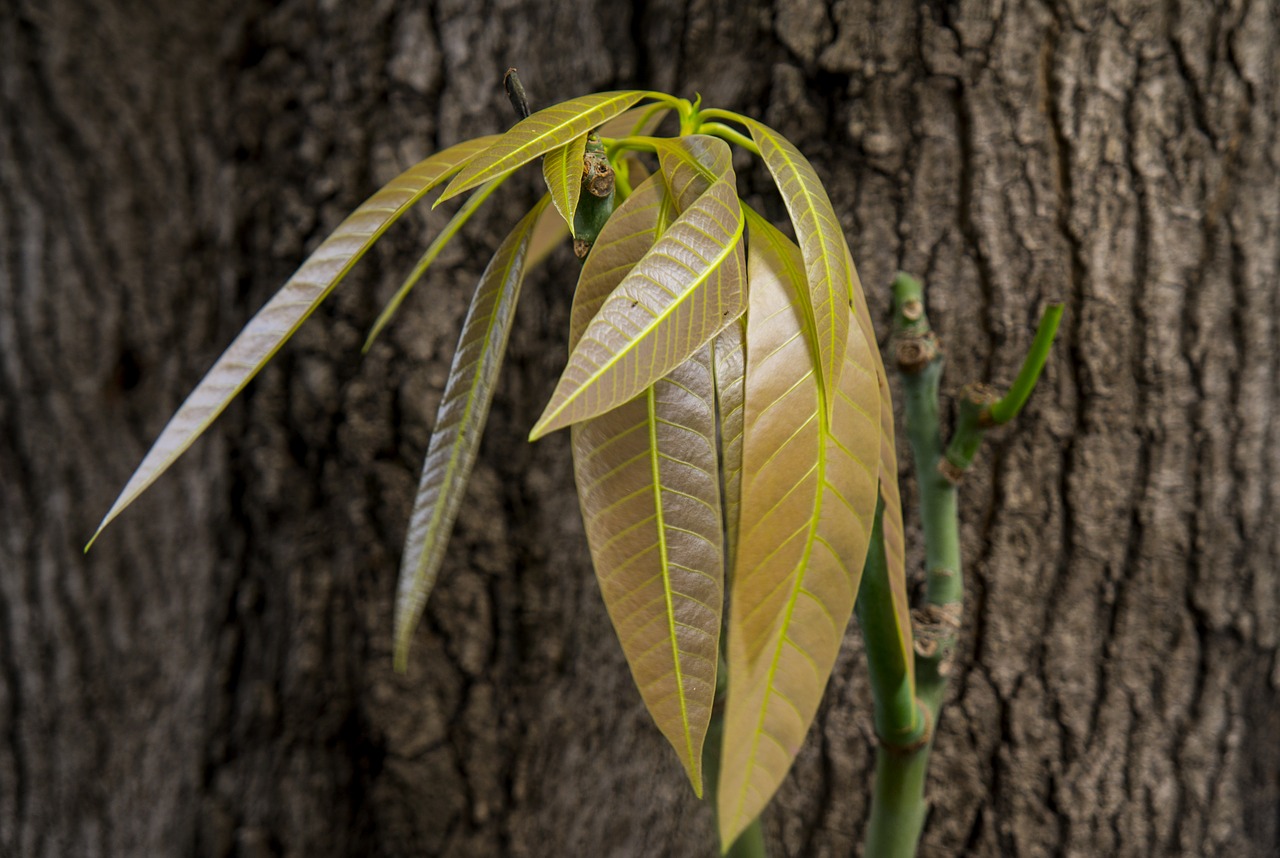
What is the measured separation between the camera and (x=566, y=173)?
0.88 ft

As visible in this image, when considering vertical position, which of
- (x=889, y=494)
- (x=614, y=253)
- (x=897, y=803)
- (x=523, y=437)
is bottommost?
(x=897, y=803)

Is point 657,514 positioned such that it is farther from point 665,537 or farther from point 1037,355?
point 1037,355

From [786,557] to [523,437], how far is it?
0.55 m

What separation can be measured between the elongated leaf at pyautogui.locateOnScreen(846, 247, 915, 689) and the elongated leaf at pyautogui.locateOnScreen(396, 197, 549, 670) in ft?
0.48

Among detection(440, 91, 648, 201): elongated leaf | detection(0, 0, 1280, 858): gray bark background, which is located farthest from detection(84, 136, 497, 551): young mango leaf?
detection(0, 0, 1280, 858): gray bark background

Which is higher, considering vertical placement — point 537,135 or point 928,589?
point 537,135

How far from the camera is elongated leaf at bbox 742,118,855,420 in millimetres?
255

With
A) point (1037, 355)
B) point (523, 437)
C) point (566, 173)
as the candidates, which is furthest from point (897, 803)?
point (523, 437)

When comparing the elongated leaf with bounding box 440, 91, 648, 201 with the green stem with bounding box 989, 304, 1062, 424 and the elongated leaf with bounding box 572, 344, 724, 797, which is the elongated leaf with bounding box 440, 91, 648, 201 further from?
the green stem with bounding box 989, 304, 1062, 424

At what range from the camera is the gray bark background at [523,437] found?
60 cm

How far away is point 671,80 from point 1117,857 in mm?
738

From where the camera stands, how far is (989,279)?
0.61 meters

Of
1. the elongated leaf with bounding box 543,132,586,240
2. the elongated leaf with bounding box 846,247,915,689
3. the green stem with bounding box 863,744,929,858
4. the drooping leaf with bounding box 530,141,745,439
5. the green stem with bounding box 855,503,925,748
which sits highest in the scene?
the elongated leaf with bounding box 543,132,586,240

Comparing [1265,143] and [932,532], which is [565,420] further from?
[1265,143]
